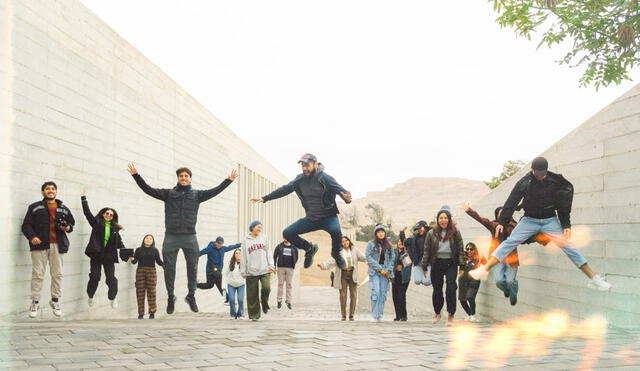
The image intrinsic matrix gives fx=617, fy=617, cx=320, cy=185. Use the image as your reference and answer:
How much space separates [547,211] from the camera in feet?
25.8

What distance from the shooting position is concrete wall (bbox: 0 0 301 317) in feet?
25.5

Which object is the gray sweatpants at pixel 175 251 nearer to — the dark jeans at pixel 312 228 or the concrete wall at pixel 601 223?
the dark jeans at pixel 312 228

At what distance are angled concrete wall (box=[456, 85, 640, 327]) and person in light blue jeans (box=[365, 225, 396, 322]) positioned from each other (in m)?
2.41

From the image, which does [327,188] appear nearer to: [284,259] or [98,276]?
[98,276]

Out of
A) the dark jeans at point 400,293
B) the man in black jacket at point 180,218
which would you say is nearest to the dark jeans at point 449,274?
the dark jeans at point 400,293

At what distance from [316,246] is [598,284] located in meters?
4.17

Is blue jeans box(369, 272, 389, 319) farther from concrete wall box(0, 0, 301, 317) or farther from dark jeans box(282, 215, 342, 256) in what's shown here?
concrete wall box(0, 0, 301, 317)

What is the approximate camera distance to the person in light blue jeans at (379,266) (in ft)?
35.9

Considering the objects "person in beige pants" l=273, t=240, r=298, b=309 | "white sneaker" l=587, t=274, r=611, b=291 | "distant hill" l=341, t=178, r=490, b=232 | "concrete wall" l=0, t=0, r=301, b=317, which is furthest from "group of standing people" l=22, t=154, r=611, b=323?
"distant hill" l=341, t=178, r=490, b=232

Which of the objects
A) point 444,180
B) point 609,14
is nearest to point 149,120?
point 609,14

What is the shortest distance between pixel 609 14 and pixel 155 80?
36.6 feet

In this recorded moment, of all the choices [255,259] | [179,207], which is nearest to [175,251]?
[179,207]

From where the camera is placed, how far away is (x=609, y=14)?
15.4 m

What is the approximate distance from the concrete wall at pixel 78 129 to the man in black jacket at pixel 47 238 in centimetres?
14
